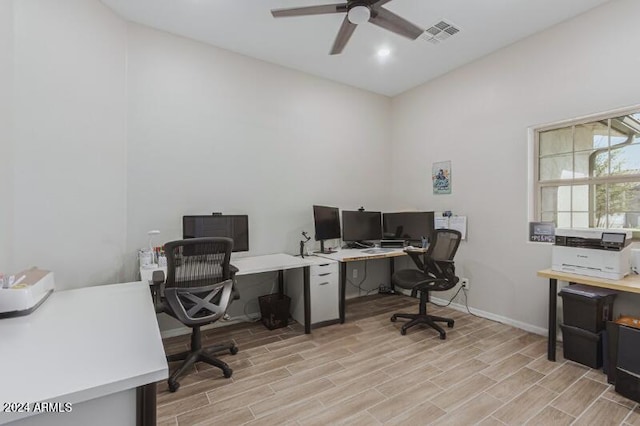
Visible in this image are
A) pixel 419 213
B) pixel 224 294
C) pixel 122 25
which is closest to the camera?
pixel 224 294

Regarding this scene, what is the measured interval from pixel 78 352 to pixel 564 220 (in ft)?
13.4

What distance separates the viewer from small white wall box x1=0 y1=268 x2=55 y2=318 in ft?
4.95

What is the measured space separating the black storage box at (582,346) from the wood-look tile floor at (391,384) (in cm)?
7

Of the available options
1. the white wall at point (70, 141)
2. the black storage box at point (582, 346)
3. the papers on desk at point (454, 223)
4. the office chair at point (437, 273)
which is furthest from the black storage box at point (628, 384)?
the white wall at point (70, 141)

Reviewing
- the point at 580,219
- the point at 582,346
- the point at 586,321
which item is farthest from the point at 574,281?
the point at 580,219

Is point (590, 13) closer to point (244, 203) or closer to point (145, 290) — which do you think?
point (244, 203)

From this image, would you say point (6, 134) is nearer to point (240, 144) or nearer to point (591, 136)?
point (240, 144)

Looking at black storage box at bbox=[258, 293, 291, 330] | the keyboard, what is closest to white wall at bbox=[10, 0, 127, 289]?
black storage box at bbox=[258, 293, 291, 330]

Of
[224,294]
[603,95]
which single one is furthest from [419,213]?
[224,294]

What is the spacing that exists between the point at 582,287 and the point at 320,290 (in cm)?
246

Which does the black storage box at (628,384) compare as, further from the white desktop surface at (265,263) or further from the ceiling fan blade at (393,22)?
the ceiling fan blade at (393,22)

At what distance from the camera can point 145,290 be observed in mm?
2141

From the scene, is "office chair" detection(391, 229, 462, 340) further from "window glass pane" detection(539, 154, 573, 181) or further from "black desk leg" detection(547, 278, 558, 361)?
"window glass pane" detection(539, 154, 573, 181)

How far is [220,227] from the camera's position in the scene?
3172 mm
